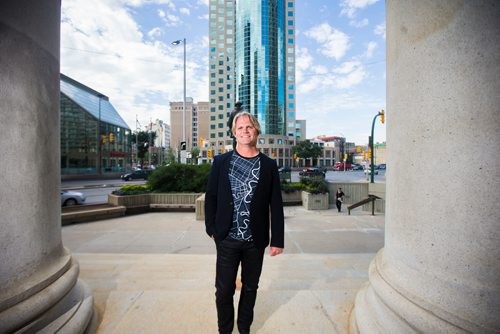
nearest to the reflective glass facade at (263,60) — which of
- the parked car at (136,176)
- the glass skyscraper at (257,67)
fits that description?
the glass skyscraper at (257,67)

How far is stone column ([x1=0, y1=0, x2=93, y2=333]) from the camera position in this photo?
1777 millimetres

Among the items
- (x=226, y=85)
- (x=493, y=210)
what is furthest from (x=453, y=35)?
(x=226, y=85)

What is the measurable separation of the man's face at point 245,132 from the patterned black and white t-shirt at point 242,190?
18 cm

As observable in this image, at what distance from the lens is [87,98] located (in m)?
51.9

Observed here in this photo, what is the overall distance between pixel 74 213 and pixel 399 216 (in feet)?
33.7

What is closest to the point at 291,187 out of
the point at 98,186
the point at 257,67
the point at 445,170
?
the point at 445,170

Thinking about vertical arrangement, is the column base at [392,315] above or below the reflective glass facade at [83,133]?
below

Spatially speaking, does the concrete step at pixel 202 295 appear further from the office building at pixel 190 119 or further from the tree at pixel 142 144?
the office building at pixel 190 119

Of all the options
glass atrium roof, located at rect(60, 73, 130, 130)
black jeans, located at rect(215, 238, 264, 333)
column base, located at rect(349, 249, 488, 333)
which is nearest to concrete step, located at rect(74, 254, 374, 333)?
black jeans, located at rect(215, 238, 264, 333)

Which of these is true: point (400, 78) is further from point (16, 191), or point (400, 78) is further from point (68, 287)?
point (68, 287)

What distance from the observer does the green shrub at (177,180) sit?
1223 centimetres

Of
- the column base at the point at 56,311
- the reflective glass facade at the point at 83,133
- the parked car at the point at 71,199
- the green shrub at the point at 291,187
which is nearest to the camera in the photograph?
the column base at the point at 56,311

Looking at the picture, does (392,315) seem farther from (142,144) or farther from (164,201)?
(142,144)

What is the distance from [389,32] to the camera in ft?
7.06
